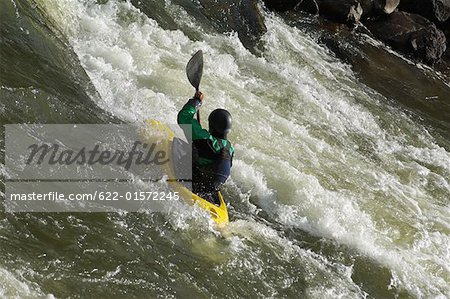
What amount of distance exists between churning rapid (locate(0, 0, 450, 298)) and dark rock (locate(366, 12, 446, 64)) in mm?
3079

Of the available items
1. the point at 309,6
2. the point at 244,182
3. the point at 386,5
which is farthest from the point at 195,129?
the point at 386,5

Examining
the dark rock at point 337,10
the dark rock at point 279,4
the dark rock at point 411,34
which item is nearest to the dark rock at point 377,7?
the dark rock at point 411,34

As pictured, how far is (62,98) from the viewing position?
4.90m

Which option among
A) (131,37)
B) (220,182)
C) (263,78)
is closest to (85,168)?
(220,182)

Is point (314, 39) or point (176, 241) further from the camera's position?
point (314, 39)

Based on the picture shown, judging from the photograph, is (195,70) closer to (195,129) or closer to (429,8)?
(195,129)

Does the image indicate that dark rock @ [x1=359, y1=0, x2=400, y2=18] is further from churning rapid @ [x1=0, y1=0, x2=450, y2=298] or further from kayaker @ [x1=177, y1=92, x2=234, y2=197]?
kayaker @ [x1=177, y1=92, x2=234, y2=197]

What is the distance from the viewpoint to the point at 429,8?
13211mm

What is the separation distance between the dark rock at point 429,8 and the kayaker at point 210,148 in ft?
32.6

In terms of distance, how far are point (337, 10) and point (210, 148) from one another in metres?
8.15

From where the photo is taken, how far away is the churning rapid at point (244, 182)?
3.78 metres

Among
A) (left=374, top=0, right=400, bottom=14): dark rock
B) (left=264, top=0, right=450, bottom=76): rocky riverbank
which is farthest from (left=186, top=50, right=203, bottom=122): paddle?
(left=374, top=0, right=400, bottom=14): dark rock

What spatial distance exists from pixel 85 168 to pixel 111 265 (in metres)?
1.02

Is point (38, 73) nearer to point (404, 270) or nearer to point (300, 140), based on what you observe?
point (300, 140)
